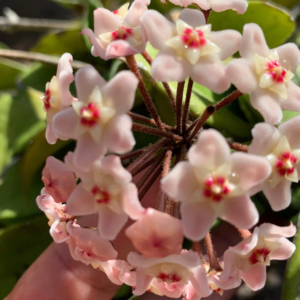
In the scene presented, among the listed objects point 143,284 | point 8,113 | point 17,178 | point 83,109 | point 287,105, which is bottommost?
point 17,178

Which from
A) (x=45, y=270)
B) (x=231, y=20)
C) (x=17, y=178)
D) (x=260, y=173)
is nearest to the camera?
(x=260, y=173)

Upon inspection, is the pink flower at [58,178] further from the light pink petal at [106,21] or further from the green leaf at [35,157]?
the green leaf at [35,157]

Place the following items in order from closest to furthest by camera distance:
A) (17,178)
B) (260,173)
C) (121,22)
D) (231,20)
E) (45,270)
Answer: (260,173)
(121,22)
(231,20)
(45,270)
(17,178)

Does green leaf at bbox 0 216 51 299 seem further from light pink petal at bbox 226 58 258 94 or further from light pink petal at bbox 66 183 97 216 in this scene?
light pink petal at bbox 226 58 258 94


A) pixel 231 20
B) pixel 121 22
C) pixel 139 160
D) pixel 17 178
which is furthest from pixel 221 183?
pixel 17 178

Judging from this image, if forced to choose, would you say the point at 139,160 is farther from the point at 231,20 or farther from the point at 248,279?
the point at 231,20

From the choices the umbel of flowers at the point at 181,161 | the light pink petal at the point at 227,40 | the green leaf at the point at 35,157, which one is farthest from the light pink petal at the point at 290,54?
the green leaf at the point at 35,157

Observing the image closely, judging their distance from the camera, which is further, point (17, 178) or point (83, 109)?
point (17, 178)

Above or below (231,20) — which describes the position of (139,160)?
below
